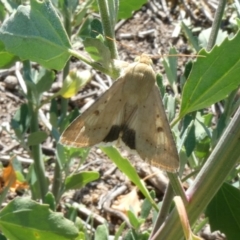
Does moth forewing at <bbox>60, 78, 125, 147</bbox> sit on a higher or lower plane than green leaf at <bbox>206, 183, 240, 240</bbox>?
higher

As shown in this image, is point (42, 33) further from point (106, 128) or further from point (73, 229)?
point (73, 229)

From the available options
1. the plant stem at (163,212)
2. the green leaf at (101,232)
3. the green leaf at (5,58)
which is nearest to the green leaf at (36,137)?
the green leaf at (101,232)

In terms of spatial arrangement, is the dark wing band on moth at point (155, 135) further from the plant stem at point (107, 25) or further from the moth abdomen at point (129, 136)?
the plant stem at point (107, 25)

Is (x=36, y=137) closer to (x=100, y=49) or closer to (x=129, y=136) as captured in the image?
(x=129, y=136)

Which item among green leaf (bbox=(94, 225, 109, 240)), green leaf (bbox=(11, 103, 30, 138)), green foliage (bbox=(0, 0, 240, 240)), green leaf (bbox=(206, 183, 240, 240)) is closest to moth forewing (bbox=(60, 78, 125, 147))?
green foliage (bbox=(0, 0, 240, 240))

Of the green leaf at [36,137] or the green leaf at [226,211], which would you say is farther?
the green leaf at [36,137]

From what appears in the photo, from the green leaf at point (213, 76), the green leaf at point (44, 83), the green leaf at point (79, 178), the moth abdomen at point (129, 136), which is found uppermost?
the green leaf at point (213, 76)

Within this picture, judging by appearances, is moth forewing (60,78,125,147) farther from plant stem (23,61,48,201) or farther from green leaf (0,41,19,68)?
plant stem (23,61,48,201)
